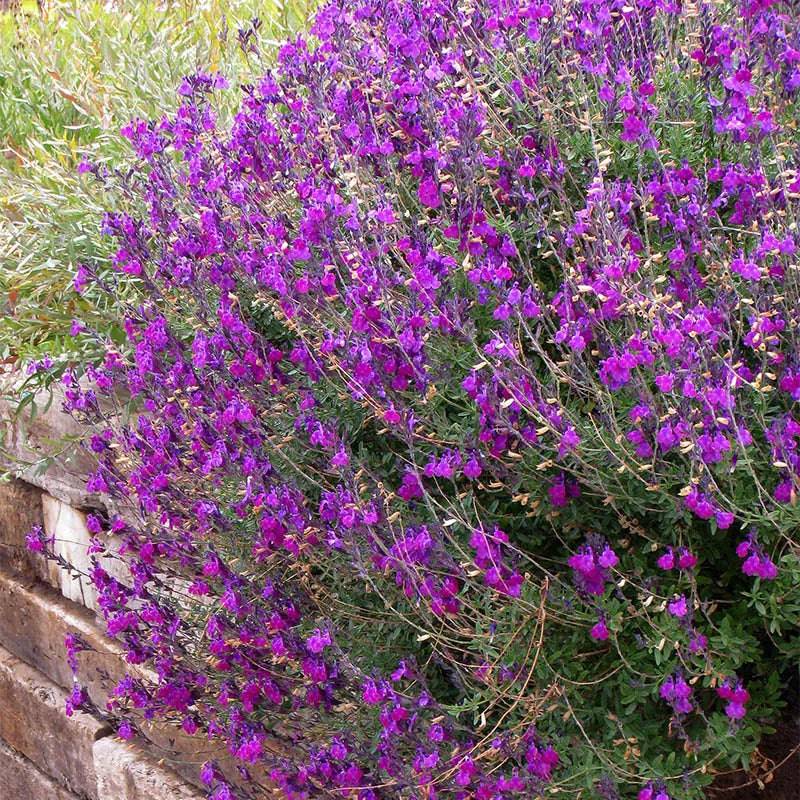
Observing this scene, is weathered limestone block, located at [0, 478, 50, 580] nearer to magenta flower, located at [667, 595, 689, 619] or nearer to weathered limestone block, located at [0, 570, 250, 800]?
weathered limestone block, located at [0, 570, 250, 800]

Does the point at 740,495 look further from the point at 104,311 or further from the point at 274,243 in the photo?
the point at 104,311

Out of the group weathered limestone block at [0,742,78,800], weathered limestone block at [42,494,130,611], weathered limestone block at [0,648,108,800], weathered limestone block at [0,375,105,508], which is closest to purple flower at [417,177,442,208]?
weathered limestone block at [0,375,105,508]

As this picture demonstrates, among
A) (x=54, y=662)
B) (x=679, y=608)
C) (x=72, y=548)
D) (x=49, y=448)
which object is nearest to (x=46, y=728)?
(x=54, y=662)

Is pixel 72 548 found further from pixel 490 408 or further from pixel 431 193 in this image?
pixel 490 408

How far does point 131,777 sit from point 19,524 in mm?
1174

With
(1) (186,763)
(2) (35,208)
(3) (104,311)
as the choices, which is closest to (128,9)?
(2) (35,208)

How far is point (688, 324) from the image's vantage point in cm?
183

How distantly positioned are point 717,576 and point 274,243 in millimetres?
1149

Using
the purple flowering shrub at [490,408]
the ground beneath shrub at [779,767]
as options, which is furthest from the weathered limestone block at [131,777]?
the ground beneath shrub at [779,767]

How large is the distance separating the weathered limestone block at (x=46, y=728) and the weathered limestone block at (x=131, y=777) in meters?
0.15

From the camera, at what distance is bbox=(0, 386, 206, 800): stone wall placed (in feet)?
11.6

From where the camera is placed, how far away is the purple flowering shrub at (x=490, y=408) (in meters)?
1.99

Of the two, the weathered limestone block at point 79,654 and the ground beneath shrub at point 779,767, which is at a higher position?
the ground beneath shrub at point 779,767

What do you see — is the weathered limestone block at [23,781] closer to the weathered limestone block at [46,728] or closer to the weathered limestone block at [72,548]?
the weathered limestone block at [46,728]
